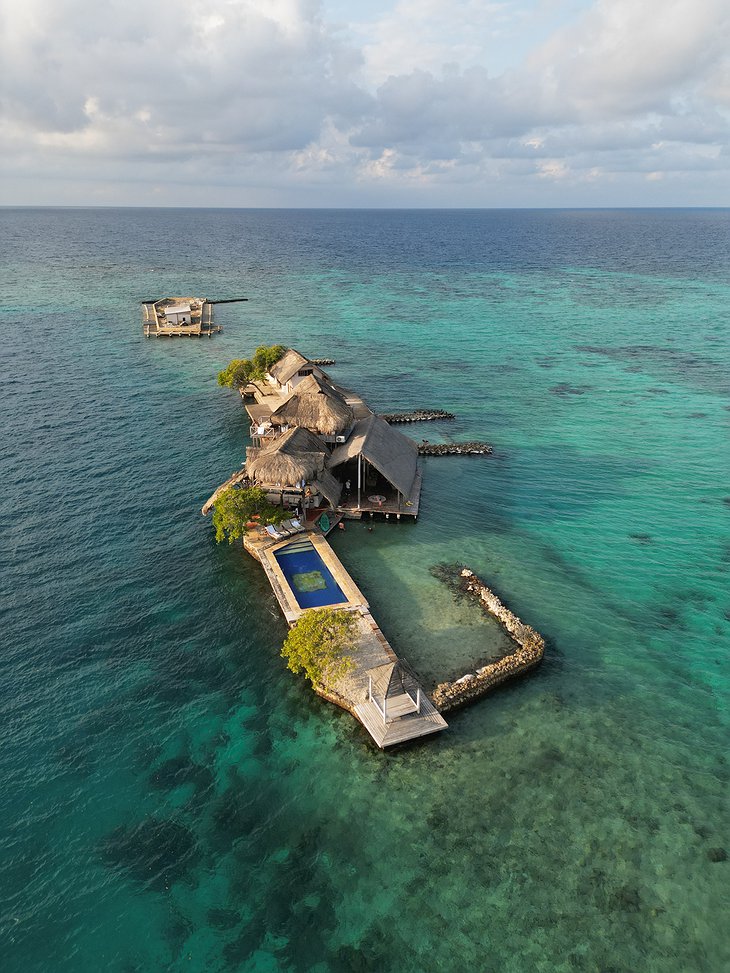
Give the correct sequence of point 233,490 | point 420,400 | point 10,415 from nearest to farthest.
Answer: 1. point 233,490
2. point 10,415
3. point 420,400

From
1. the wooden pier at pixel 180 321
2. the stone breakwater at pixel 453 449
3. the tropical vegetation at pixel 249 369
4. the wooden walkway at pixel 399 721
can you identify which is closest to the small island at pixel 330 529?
the wooden walkway at pixel 399 721

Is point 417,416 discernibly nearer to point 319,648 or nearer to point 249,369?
point 249,369

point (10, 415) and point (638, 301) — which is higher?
point (638, 301)

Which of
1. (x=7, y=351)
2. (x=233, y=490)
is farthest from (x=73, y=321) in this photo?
(x=233, y=490)

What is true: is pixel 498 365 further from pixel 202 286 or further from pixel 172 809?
pixel 202 286

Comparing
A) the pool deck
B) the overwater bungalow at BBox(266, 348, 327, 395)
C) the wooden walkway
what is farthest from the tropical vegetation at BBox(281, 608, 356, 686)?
the overwater bungalow at BBox(266, 348, 327, 395)

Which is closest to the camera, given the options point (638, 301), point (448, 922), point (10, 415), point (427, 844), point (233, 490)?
point (448, 922)
